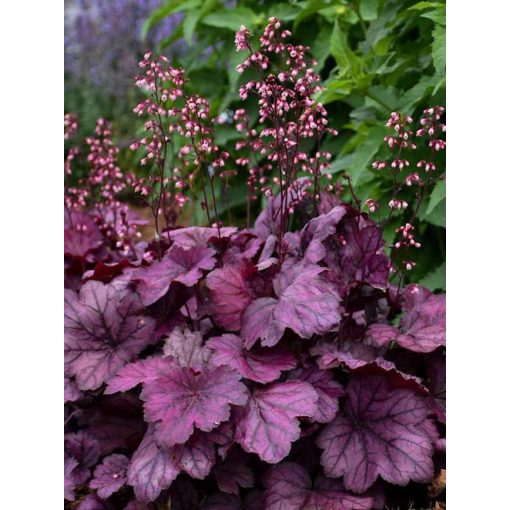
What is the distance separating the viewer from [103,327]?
2.04 metres

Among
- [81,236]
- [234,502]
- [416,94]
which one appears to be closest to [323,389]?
[234,502]

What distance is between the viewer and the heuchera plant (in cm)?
175

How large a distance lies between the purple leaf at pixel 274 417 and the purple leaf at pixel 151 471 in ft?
0.52

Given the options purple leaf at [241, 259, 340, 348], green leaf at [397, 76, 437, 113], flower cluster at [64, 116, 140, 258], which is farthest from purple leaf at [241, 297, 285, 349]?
green leaf at [397, 76, 437, 113]

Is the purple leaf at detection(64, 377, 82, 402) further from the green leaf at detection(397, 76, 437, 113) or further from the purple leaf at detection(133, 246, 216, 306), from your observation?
the green leaf at detection(397, 76, 437, 113)

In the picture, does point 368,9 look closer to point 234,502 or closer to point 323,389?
point 323,389

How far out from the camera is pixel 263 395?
180 centimetres

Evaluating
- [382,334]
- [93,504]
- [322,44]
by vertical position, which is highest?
[322,44]

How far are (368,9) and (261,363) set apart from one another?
6.07 feet

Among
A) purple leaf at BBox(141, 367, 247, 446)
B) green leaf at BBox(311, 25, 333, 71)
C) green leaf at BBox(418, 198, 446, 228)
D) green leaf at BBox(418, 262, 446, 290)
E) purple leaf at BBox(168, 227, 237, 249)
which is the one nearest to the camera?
purple leaf at BBox(141, 367, 247, 446)

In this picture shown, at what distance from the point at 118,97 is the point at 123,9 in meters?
0.78
